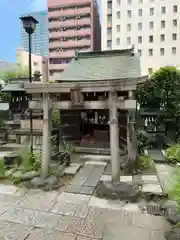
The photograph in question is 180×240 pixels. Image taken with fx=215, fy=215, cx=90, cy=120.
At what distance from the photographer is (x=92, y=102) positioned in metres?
4.52

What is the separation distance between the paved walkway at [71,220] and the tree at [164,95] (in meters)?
5.38

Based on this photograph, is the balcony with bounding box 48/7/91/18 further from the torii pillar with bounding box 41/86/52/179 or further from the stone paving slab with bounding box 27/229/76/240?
the stone paving slab with bounding box 27/229/76/240

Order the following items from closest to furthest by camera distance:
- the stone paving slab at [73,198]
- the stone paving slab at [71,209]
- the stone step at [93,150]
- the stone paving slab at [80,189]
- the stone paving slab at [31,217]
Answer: the stone paving slab at [31,217]
the stone paving slab at [71,209]
the stone paving slab at [73,198]
the stone paving slab at [80,189]
the stone step at [93,150]

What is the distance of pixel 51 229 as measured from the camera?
2.95 meters

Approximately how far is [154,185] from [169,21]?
34.9m

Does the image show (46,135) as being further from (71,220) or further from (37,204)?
(71,220)

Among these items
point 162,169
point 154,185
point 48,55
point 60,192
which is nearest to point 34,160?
point 60,192

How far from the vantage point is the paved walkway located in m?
2.82

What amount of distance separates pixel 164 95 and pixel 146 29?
98.0 feet

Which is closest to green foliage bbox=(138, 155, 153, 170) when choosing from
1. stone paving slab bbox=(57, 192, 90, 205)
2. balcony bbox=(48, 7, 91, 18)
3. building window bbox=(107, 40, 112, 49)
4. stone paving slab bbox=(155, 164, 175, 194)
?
stone paving slab bbox=(155, 164, 175, 194)

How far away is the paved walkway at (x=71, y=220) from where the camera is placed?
282cm

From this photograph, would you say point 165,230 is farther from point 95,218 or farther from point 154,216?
point 95,218

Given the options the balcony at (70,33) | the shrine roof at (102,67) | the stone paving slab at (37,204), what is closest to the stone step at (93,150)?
the shrine roof at (102,67)

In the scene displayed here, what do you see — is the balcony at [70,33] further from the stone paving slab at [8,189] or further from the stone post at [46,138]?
the stone paving slab at [8,189]
